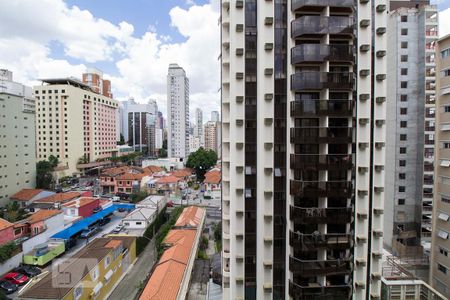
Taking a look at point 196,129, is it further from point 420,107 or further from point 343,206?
point 343,206

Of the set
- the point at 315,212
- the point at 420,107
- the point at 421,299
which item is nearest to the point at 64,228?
the point at 315,212

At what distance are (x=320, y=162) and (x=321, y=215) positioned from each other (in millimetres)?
2257

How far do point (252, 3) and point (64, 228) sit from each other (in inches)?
1045

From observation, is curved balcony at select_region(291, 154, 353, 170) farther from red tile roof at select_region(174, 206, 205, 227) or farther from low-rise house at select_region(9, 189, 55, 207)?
low-rise house at select_region(9, 189, 55, 207)

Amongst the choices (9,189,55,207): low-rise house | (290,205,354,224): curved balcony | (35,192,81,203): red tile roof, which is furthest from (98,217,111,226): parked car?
(290,205,354,224): curved balcony

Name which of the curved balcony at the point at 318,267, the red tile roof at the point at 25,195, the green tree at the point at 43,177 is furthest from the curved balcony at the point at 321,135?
the green tree at the point at 43,177

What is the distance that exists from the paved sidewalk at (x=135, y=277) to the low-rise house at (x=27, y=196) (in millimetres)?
18906

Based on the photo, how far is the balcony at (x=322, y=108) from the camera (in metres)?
10.7

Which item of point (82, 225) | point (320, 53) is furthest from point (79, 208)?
point (320, 53)

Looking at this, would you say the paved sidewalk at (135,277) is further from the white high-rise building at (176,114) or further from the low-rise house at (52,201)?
the white high-rise building at (176,114)

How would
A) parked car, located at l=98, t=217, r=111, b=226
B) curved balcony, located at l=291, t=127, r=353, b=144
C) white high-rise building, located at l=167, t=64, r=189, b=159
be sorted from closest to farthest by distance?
curved balcony, located at l=291, t=127, r=353, b=144 < parked car, located at l=98, t=217, r=111, b=226 < white high-rise building, located at l=167, t=64, r=189, b=159

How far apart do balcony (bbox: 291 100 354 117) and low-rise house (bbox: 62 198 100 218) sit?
2722 centimetres

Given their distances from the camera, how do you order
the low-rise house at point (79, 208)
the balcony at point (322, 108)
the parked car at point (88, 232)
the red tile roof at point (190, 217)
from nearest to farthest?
the balcony at point (322, 108), the red tile roof at point (190, 217), the parked car at point (88, 232), the low-rise house at point (79, 208)

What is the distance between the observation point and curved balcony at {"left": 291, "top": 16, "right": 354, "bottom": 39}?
10539 millimetres
